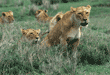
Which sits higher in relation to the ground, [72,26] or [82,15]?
[82,15]

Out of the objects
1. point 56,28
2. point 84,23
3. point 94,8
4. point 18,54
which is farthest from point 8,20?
point 94,8

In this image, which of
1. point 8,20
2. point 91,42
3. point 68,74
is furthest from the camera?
point 8,20

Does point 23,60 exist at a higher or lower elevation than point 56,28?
lower

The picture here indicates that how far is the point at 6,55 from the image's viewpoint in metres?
3.32

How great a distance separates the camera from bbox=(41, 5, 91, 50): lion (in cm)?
362

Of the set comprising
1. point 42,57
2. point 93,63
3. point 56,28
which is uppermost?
point 56,28

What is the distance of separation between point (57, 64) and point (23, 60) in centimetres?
88

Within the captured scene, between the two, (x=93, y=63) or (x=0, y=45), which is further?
(x=93, y=63)

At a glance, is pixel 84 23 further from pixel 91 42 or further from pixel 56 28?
pixel 91 42

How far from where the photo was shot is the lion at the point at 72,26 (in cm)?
362

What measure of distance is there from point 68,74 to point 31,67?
0.95 metres

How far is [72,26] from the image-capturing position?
3977mm

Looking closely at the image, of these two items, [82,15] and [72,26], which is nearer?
[82,15]

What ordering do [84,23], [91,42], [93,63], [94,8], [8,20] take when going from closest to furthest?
[84,23] → [93,63] → [91,42] → [8,20] → [94,8]
